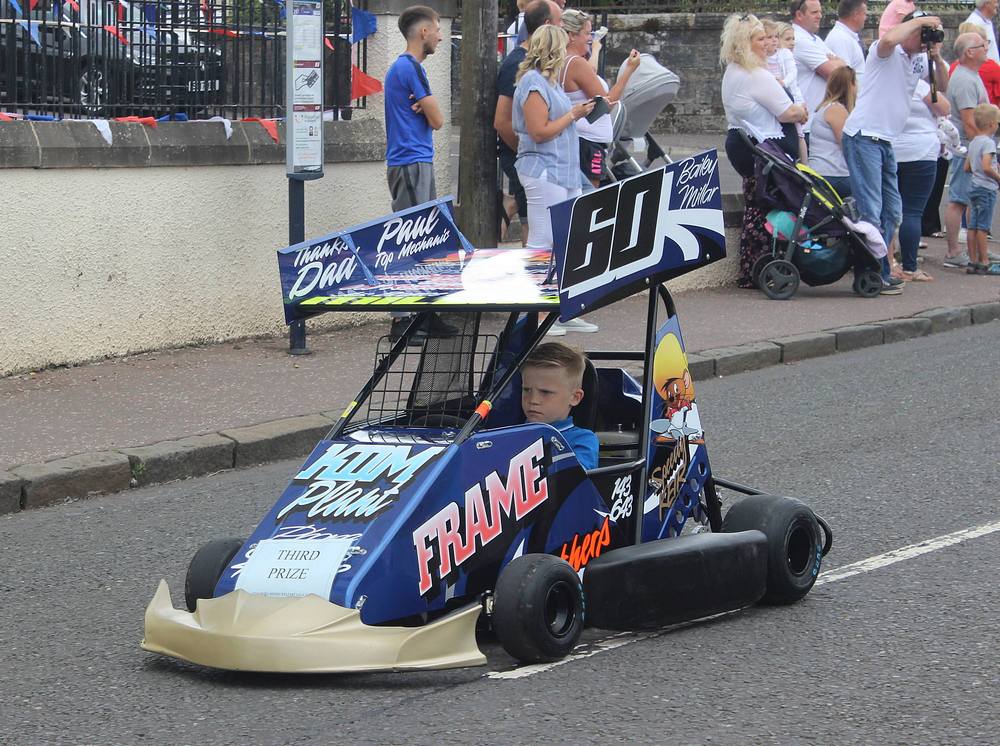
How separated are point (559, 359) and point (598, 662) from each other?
1.02 metres

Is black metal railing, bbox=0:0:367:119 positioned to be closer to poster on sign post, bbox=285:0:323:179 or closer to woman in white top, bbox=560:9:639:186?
poster on sign post, bbox=285:0:323:179

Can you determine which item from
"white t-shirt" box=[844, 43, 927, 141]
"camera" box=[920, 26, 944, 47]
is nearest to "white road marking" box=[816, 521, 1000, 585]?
"white t-shirt" box=[844, 43, 927, 141]

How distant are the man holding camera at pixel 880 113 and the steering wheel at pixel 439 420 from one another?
28.3 ft

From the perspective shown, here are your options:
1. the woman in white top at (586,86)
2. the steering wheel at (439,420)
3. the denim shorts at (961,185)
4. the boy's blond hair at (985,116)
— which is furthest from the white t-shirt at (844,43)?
the steering wheel at (439,420)

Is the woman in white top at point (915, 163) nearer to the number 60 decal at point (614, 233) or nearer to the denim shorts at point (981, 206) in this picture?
the denim shorts at point (981, 206)

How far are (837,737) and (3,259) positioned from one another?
662 cm

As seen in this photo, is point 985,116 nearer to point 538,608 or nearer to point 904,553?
point 904,553

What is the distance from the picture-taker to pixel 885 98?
13.2 metres

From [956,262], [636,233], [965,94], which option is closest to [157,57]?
[636,233]

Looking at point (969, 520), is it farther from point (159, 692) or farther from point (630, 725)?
point (159, 692)

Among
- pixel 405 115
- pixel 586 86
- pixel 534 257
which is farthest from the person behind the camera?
pixel 586 86

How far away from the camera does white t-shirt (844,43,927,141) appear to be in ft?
43.3

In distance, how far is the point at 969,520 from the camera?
6.82m

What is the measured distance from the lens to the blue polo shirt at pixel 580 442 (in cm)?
536
